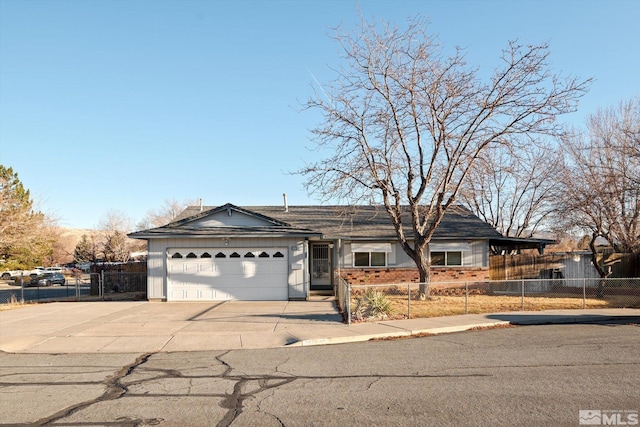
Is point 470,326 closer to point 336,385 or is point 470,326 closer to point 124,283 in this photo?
point 336,385

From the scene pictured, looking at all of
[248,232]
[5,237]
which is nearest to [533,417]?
[248,232]

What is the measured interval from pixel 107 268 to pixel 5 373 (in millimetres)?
22312

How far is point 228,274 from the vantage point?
22.8 m

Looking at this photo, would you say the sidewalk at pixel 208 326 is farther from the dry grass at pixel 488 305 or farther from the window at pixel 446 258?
the window at pixel 446 258

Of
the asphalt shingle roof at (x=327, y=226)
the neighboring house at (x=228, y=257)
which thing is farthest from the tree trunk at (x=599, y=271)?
the neighboring house at (x=228, y=257)

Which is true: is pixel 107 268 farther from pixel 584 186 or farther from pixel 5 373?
pixel 584 186

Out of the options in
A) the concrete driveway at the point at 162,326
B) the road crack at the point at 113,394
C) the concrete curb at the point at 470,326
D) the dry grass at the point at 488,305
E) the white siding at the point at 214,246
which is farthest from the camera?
the white siding at the point at 214,246

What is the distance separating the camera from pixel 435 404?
7289mm

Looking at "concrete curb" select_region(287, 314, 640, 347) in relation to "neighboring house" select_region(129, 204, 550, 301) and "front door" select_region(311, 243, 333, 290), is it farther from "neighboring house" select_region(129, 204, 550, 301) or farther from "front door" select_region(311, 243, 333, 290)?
"front door" select_region(311, 243, 333, 290)

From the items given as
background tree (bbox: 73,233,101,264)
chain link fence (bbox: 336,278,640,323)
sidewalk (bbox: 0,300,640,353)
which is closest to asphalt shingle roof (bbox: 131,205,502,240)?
chain link fence (bbox: 336,278,640,323)

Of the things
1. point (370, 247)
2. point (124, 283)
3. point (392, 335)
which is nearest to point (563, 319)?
point (392, 335)

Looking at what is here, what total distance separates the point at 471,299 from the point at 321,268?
7.67 m

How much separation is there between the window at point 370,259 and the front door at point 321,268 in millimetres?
1560

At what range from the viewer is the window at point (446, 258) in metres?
26.0
